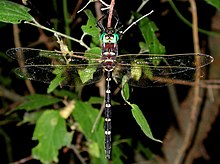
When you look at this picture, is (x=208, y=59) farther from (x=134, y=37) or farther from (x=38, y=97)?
(x=38, y=97)

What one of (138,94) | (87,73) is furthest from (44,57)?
(138,94)

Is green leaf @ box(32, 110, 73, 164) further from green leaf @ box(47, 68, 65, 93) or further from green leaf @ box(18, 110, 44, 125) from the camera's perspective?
green leaf @ box(47, 68, 65, 93)

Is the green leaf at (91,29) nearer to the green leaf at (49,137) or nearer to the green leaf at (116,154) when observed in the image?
the green leaf at (49,137)

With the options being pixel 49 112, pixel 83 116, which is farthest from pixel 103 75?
pixel 49 112

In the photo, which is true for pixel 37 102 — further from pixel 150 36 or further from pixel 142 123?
pixel 142 123

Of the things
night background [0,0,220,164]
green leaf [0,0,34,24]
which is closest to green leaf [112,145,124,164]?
night background [0,0,220,164]

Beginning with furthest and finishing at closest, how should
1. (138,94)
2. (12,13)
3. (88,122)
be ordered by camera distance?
1. (138,94)
2. (88,122)
3. (12,13)
